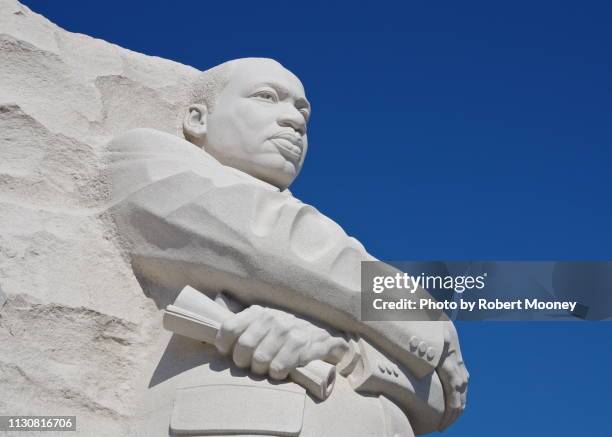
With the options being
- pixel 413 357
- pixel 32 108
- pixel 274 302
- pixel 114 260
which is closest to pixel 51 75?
pixel 32 108

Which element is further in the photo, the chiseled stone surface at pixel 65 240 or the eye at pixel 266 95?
the eye at pixel 266 95

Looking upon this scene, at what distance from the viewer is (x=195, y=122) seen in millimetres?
5637

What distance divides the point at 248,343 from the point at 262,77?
1.79 m

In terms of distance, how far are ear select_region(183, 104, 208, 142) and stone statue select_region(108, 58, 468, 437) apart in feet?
1.57

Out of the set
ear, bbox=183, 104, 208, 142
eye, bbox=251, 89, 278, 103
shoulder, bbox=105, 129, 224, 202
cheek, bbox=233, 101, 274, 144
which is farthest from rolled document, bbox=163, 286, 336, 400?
eye, bbox=251, 89, 278, 103

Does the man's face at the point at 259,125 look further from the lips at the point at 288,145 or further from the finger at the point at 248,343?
the finger at the point at 248,343

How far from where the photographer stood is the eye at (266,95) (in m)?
5.50

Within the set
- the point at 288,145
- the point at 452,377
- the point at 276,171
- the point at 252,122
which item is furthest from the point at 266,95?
the point at 452,377

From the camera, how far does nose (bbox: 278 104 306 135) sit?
5452mm

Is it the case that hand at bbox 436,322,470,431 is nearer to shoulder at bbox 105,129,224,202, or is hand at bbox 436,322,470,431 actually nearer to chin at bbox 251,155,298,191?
chin at bbox 251,155,298,191

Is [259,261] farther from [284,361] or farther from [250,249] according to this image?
[284,361]

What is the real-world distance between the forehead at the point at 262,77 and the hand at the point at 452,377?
1.64m

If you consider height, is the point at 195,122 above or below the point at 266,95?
below

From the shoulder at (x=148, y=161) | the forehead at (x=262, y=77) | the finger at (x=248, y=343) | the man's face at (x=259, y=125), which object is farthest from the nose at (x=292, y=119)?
the finger at (x=248, y=343)
